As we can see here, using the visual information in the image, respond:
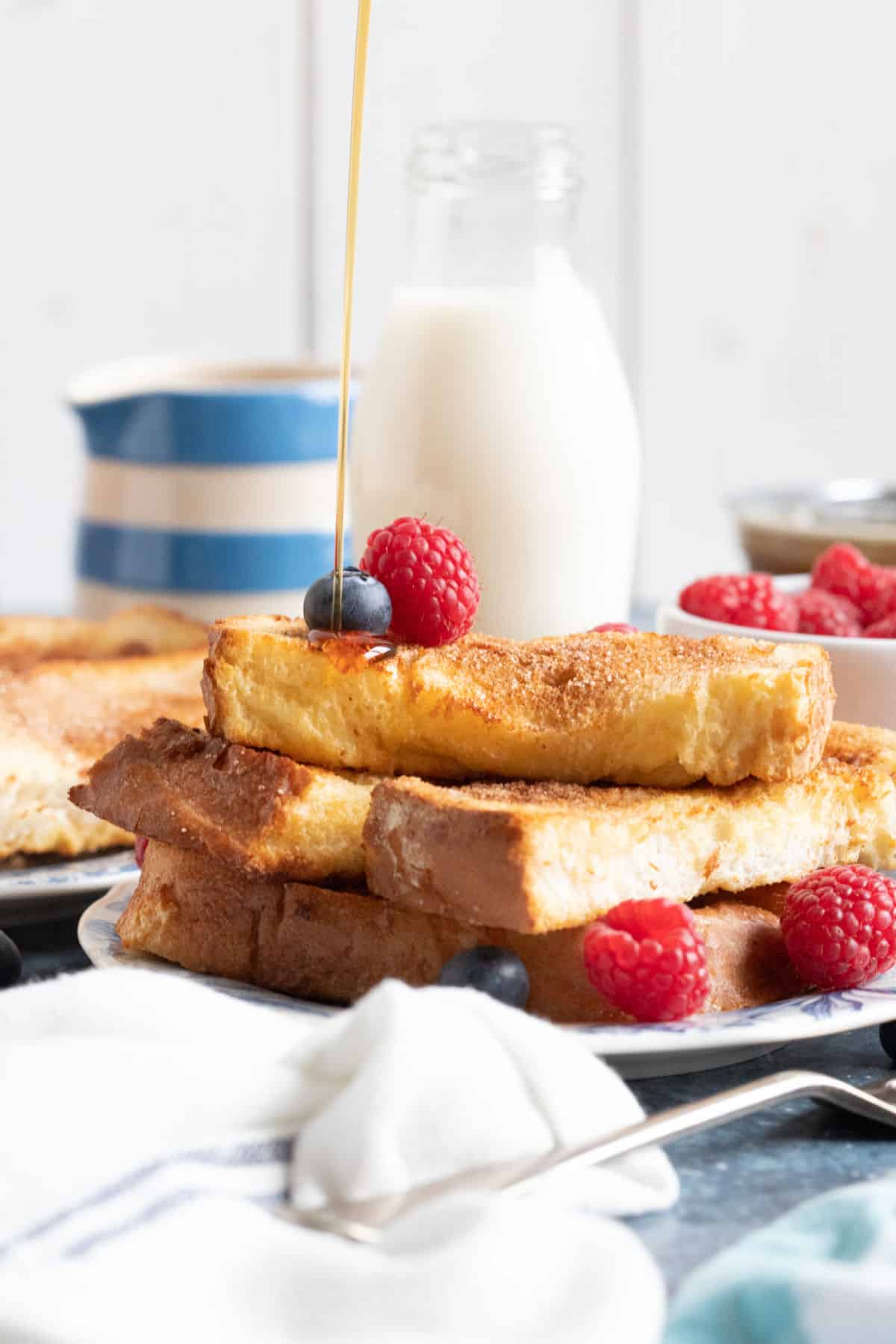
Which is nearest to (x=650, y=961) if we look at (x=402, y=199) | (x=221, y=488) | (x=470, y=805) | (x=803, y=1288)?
(x=470, y=805)

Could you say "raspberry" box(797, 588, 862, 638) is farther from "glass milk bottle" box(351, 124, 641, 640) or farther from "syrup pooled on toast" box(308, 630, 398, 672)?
"syrup pooled on toast" box(308, 630, 398, 672)

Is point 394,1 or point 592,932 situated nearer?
point 592,932

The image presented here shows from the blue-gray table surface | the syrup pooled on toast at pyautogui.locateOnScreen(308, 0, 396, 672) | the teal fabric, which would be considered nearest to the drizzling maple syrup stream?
the syrup pooled on toast at pyautogui.locateOnScreen(308, 0, 396, 672)

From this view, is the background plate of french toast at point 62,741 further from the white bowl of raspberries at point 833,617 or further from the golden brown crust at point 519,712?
the white bowl of raspberries at point 833,617

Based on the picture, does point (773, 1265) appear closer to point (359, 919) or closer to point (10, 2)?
point (359, 919)

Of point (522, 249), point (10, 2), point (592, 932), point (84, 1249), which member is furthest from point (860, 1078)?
point (10, 2)

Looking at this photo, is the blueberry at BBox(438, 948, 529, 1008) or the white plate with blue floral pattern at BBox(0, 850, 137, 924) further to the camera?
the white plate with blue floral pattern at BBox(0, 850, 137, 924)
